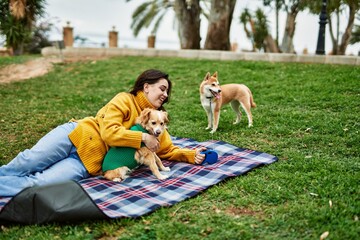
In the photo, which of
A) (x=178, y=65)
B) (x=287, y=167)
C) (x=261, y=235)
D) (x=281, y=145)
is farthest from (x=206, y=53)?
(x=261, y=235)

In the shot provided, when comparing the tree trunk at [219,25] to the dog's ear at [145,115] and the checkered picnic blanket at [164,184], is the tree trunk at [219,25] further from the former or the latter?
the dog's ear at [145,115]

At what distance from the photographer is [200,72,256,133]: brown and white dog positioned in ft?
20.4

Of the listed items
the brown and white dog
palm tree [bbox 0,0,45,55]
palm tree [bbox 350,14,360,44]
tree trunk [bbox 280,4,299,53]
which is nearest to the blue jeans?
the brown and white dog

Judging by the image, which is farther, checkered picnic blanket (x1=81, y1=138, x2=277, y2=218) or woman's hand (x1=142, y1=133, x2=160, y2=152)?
woman's hand (x1=142, y1=133, x2=160, y2=152)

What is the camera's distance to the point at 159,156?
16.2ft

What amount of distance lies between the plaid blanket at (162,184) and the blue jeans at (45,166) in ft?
0.59

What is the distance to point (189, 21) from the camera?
1661 cm

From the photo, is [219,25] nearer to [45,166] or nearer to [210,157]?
[210,157]

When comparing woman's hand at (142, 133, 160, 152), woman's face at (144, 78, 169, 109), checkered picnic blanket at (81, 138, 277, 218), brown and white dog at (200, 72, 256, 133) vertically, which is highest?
woman's face at (144, 78, 169, 109)

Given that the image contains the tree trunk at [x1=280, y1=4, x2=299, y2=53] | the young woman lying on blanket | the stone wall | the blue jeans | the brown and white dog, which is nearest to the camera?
the blue jeans

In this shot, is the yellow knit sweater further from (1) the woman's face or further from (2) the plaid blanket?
(2) the plaid blanket

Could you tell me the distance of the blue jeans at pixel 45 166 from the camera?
3898mm

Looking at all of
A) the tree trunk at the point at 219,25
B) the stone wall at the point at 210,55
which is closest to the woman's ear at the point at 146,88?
the stone wall at the point at 210,55

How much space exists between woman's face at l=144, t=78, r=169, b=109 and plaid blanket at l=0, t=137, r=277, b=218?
2.97 feet
